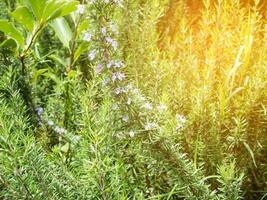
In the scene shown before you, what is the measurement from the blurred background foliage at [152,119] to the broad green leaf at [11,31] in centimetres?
6

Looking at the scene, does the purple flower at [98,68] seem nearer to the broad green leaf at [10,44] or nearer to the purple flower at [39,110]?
the purple flower at [39,110]

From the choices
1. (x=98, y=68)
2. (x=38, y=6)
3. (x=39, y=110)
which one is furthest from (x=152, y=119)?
(x=38, y=6)

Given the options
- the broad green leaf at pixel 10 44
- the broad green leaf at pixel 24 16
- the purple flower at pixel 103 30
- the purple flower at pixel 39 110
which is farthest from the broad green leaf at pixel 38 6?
the purple flower at pixel 103 30

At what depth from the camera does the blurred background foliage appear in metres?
1.13

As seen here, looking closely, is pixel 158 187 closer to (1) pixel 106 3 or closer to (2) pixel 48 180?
(2) pixel 48 180

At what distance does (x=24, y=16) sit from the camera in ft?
5.69

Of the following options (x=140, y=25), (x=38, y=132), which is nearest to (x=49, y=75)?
(x=38, y=132)

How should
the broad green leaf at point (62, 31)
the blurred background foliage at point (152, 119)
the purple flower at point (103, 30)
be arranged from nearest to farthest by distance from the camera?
1. the blurred background foliage at point (152, 119)
2. the purple flower at point (103, 30)
3. the broad green leaf at point (62, 31)

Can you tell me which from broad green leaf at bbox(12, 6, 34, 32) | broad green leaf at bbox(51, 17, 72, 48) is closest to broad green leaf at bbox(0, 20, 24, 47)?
broad green leaf at bbox(12, 6, 34, 32)

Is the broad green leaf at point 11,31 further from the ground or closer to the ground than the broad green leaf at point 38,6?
closer to the ground

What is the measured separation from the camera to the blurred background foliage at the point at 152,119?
113 centimetres

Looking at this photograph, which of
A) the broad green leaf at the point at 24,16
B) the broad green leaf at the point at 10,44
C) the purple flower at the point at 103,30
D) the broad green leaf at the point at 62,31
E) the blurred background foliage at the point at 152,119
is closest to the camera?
the blurred background foliage at the point at 152,119

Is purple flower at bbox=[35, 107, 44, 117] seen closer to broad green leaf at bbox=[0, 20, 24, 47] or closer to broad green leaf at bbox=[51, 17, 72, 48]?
broad green leaf at bbox=[0, 20, 24, 47]

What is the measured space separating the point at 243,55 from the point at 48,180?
0.80 m
